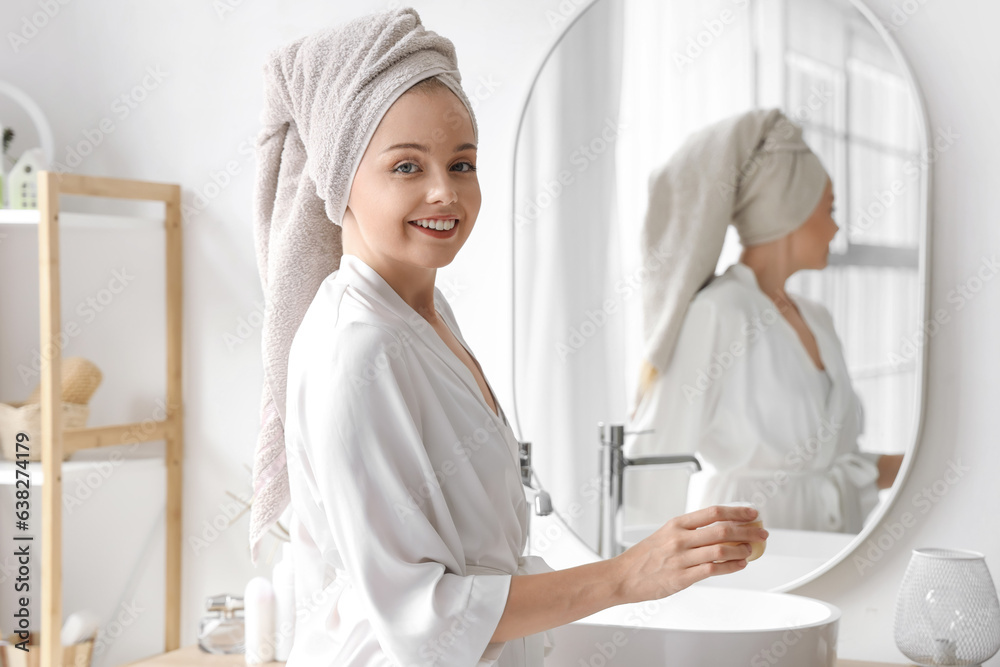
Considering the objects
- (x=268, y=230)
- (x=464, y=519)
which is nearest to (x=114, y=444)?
(x=268, y=230)

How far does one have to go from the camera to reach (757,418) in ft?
4.81

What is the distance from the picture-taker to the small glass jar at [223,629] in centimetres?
162

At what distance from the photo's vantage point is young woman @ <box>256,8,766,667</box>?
31.2 inches

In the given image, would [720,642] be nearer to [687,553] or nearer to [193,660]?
[687,553]

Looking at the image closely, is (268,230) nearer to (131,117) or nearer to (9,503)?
(131,117)

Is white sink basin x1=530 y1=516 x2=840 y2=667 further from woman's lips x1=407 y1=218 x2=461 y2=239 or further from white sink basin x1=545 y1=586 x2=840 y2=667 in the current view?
woman's lips x1=407 y1=218 x2=461 y2=239

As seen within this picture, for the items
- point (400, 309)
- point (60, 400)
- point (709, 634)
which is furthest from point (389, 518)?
point (60, 400)

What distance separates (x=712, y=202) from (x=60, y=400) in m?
1.14

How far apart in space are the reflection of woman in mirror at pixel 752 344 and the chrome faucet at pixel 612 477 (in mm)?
24

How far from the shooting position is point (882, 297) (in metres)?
1.40

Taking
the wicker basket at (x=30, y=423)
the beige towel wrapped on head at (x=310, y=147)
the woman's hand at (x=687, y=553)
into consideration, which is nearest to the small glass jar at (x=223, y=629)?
the wicker basket at (x=30, y=423)

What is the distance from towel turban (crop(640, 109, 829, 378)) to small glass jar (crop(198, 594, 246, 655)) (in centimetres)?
82

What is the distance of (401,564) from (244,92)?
126cm

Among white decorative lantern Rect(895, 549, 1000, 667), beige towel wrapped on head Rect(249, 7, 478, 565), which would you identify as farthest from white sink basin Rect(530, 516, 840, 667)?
beige towel wrapped on head Rect(249, 7, 478, 565)
